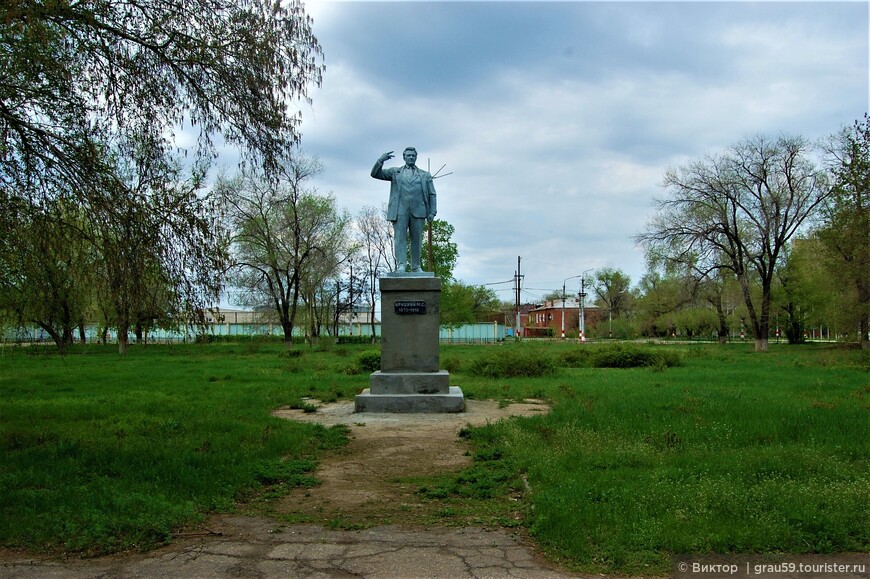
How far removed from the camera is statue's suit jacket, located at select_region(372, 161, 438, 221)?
12.3m

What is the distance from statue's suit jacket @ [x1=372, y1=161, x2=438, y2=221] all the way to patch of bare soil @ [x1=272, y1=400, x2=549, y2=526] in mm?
3732

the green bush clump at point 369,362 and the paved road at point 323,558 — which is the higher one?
the green bush clump at point 369,362

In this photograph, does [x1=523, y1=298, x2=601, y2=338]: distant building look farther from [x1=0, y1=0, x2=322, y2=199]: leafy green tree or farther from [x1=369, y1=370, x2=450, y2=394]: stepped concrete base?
[x1=0, y1=0, x2=322, y2=199]: leafy green tree

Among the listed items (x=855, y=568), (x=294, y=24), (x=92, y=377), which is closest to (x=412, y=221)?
(x=294, y=24)

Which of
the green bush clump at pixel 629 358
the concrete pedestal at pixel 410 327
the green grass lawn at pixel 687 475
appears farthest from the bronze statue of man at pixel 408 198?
the green bush clump at pixel 629 358

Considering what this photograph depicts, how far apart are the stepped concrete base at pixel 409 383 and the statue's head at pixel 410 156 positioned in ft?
13.1

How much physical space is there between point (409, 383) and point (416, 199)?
11.5 feet

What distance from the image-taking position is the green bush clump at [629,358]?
22.4 metres

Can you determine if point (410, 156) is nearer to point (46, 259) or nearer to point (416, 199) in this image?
point (416, 199)

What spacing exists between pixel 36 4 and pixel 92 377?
46.2 ft

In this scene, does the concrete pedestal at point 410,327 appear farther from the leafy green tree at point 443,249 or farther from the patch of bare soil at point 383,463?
the leafy green tree at point 443,249

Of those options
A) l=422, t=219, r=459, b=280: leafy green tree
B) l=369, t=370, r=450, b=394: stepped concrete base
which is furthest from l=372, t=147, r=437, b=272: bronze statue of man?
l=422, t=219, r=459, b=280: leafy green tree

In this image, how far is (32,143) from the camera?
23.1ft

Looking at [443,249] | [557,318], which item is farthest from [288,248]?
[557,318]
